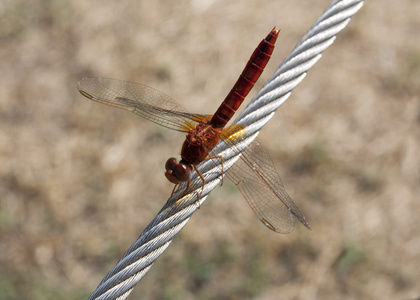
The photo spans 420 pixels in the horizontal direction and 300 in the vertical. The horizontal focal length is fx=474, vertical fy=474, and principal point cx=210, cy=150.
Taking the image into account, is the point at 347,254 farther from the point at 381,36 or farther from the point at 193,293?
the point at 381,36

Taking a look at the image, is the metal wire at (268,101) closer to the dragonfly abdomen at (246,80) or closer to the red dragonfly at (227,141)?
the red dragonfly at (227,141)

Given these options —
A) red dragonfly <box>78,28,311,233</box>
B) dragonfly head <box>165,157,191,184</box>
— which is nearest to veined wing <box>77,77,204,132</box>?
red dragonfly <box>78,28,311,233</box>

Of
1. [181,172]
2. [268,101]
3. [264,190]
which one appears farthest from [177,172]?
[268,101]

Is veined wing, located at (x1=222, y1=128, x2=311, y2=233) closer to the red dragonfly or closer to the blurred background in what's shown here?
the red dragonfly

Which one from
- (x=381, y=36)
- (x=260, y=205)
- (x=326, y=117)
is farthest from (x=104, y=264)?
(x=381, y=36)

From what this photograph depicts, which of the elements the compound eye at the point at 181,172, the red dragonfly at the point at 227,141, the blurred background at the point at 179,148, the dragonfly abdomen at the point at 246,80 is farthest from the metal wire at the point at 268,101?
the blurred background at the point at 179,148

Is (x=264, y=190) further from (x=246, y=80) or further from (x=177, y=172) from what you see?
(x=246, y=80)
